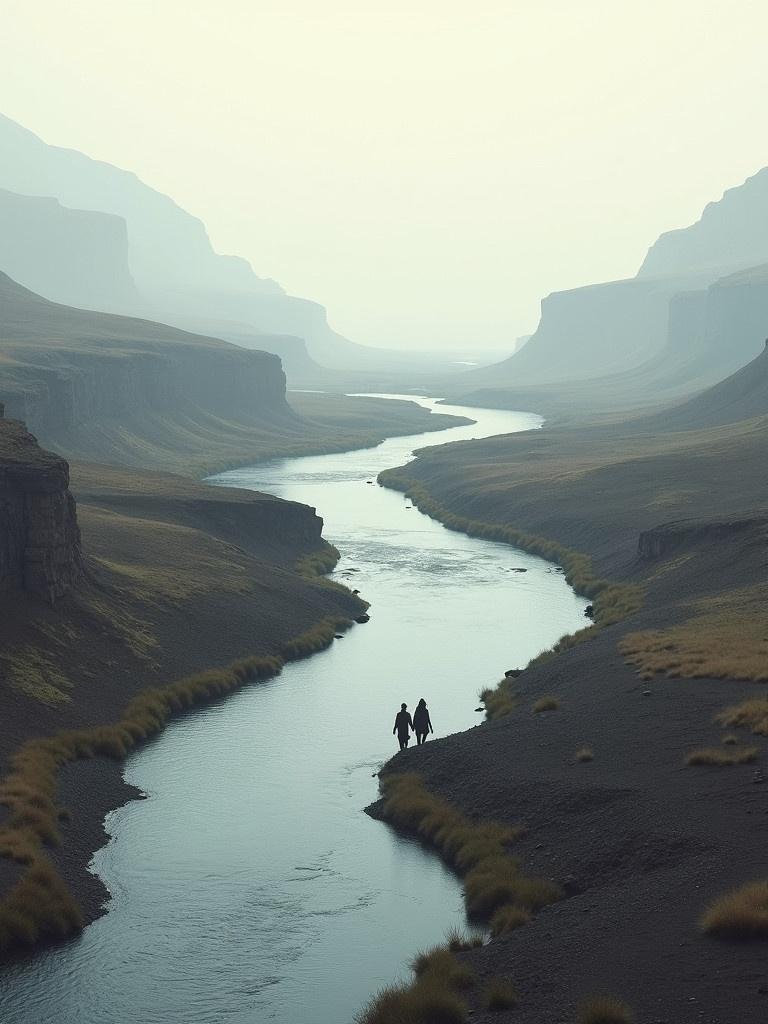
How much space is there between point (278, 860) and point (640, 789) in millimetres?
9960

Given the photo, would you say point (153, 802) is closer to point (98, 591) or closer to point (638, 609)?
point (98, 591)

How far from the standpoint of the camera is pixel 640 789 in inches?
1531

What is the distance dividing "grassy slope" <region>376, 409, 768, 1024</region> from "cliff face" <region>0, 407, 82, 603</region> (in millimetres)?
19146

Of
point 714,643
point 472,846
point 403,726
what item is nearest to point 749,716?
point 472,846

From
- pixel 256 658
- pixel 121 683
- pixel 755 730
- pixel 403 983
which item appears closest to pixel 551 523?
pixel 256 658

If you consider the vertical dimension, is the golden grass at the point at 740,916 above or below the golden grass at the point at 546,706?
above

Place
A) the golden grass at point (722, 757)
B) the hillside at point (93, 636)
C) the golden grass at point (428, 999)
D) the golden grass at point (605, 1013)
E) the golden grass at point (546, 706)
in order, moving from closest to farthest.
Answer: the golden grass at point (605, 1013), the golden grass at point (428, 999), the hillside at point (93, 636), the golden grass at point (722, 757), the golden grass at point (546, 706)

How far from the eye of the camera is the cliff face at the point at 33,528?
59.1 metres

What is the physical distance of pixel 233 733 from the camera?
53969 mm

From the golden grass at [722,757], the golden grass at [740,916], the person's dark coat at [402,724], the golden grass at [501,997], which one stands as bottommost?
the person's dark coat at [402,724]

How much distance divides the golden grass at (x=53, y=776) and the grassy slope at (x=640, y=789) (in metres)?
9.72

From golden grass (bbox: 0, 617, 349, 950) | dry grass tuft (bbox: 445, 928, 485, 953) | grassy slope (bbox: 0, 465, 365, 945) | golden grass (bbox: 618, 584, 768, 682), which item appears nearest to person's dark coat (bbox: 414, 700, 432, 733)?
golden grass (bbox: 618, 584, 768, 682)

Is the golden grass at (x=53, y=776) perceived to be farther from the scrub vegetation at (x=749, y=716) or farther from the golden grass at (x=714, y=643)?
the scrub vegetation at (x=749, y=716)

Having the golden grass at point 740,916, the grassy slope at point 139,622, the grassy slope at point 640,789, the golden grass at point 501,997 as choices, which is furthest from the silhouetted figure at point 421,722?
the golden grass at point 740,916
